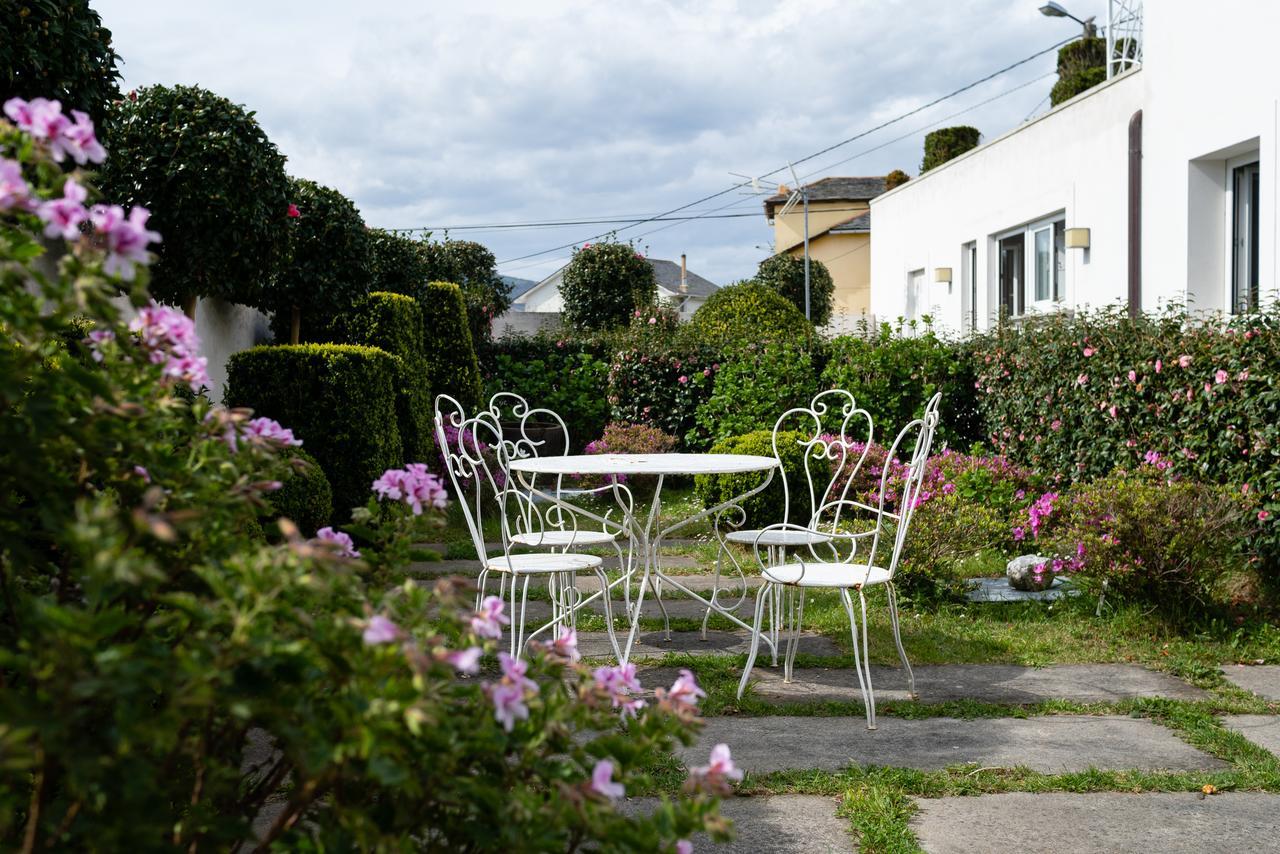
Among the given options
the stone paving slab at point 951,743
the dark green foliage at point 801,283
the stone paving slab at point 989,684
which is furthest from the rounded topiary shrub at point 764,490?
the dark green foliage at point 801,283

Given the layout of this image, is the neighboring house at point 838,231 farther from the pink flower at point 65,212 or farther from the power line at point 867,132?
the pink flower at point 65,212

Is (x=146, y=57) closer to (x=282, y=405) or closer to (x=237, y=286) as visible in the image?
(x=237, y=286)

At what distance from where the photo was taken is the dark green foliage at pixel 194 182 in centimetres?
608

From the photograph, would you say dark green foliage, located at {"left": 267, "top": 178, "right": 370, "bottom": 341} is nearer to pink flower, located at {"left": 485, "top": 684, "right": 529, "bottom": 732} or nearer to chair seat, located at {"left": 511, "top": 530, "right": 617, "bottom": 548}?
chair seat, located at {"left": 511, "top": 530, "right": 617, "bottom": 548}

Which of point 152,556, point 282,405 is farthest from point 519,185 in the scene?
point 152,556

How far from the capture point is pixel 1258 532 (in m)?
5.06

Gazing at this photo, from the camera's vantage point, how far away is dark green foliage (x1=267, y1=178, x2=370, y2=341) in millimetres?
8719

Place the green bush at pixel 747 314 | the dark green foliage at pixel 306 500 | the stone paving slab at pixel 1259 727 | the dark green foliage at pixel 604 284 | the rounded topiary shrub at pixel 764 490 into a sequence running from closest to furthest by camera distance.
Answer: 1. the stone paving slab at pixel 1259 727
2. the dark green foliage at pixel 306 500
3. the rounded topiary shrub at pixel 764 490
4. the green bush at pixel 747 314
5. the dark green foliage at pixel 604 284

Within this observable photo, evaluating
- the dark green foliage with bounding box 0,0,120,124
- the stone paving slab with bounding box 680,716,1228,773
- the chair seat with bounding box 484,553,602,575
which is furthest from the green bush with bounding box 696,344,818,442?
the dark green foliage with bounding box 0,0,120,124

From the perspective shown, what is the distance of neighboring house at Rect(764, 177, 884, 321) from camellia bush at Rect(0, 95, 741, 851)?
27.7 metres

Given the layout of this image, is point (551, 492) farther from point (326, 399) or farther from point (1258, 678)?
point (1258, 678)

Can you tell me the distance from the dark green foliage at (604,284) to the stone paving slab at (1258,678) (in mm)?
16981

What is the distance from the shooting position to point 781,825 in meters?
2.90

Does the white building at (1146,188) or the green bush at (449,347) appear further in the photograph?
the green bush at (449,347)
